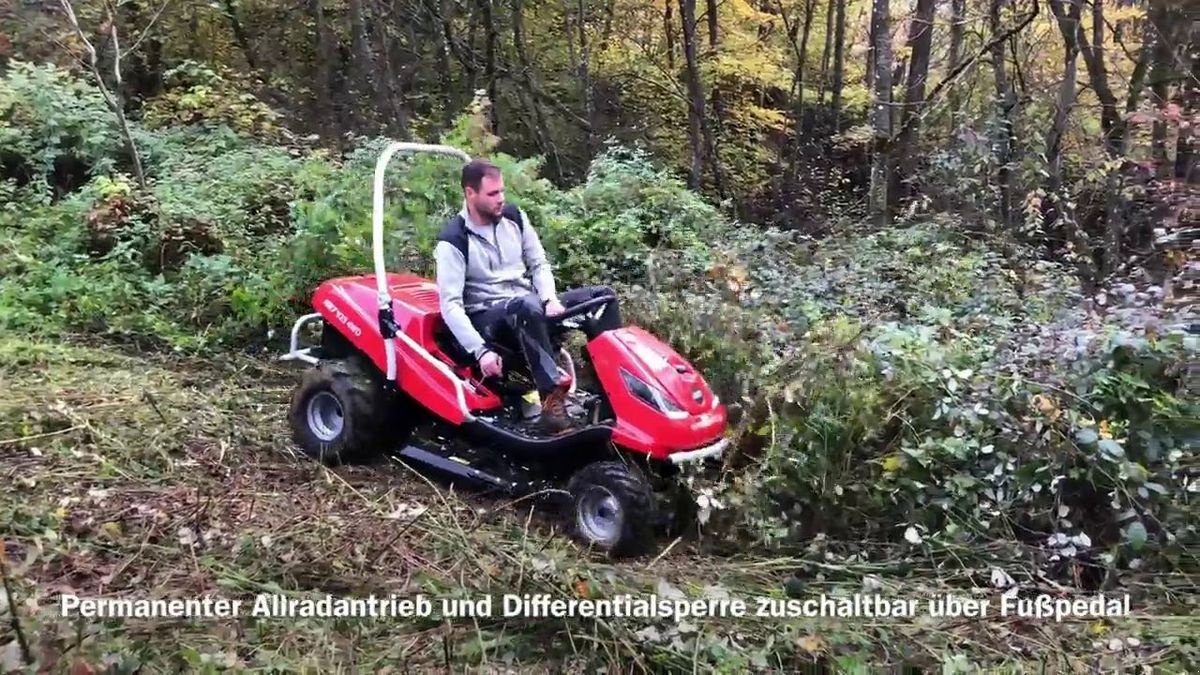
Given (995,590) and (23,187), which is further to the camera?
(23,187)

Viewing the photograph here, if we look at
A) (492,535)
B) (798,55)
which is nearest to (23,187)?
(492,535)

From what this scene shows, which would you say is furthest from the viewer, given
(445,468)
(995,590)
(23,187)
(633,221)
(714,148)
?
(714,148)

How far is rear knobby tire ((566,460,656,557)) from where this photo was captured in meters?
3.85

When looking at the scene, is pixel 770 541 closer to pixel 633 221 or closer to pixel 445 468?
pixel 445 468

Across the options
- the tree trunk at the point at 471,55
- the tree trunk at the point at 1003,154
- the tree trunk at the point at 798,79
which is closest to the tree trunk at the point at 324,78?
the tree trunk at the point at 471,55

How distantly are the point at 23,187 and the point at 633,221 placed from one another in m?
5.54

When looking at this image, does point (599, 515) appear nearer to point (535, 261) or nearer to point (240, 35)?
point (535, 261)

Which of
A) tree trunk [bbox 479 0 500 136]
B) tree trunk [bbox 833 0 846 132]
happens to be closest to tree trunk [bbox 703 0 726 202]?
tree trunk [bbox 833 0 846 132]

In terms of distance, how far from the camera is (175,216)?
285 inches

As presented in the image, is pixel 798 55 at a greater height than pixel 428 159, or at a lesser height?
greater

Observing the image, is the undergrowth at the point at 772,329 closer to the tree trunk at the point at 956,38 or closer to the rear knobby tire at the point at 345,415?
the rear knobby tire at the point at 345,415

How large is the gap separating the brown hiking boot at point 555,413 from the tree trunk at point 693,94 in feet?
25.7

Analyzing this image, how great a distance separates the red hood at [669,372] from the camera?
4027mm

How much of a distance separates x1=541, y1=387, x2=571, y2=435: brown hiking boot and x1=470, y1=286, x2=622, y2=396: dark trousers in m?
0.06
